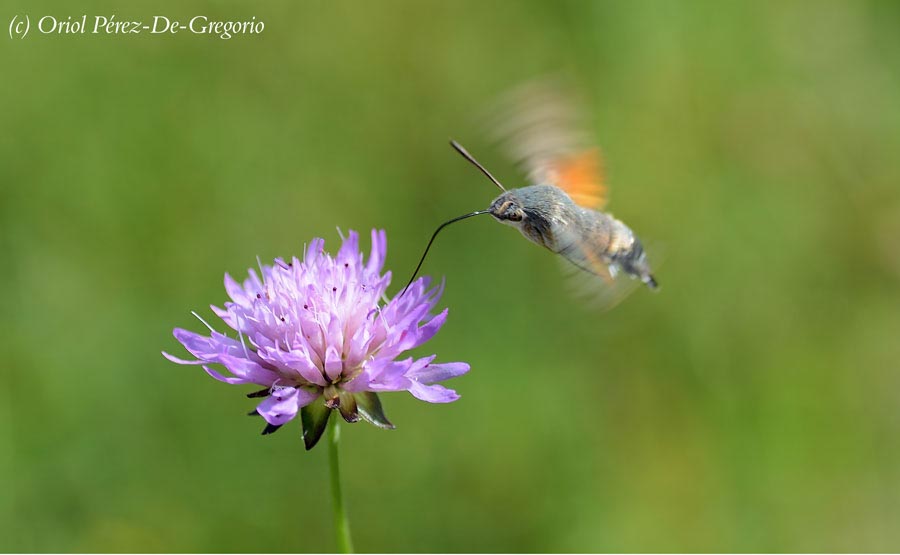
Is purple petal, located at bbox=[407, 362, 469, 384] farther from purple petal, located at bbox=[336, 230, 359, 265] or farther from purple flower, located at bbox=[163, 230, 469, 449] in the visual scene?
purple petal, located at bbox=[336, 230, 359, 265]

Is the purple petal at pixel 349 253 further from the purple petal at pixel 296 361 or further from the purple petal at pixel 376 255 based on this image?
the purple petal at pixel 296 361

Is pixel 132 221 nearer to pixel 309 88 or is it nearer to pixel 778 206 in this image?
pixel 309 88

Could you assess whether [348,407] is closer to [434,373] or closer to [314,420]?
[314,420]

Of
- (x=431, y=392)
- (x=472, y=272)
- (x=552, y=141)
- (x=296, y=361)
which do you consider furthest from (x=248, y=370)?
(x=472, y=272)

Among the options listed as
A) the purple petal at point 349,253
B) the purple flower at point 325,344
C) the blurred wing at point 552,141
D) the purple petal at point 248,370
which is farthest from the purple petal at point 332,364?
the blurred wing at point 552,141

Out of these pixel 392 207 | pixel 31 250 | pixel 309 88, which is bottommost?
pixel 31 250

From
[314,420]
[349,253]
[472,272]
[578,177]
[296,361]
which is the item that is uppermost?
[472,272]

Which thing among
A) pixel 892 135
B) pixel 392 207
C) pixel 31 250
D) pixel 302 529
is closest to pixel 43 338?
pixel 31 250
